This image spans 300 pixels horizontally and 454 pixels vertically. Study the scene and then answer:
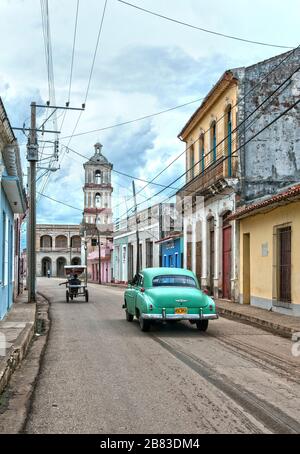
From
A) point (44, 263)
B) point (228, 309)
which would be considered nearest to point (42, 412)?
point (228, 309)

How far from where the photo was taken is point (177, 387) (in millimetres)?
7434

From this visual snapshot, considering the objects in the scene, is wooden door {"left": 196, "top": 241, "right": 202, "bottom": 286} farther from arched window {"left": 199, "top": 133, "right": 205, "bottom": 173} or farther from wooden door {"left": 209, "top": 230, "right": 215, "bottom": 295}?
arched window {"left": 199, "top": 133, "right": 205, "bottom": 173}

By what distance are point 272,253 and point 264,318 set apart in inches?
139

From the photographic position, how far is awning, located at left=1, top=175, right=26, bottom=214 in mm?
15336

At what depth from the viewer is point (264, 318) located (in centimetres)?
1633

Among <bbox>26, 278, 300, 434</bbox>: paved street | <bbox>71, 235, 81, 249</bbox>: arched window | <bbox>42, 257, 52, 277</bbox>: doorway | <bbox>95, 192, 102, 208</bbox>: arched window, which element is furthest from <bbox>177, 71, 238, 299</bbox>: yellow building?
<bbox>42, 257, 52, 277</bbox>: doorway

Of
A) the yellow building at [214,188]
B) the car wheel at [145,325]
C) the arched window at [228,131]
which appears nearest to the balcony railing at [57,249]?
the yellow building at [214,188]

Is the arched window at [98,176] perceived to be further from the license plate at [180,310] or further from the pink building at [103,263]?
the license plate at [180,310]

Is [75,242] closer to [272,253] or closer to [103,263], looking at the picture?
[103,263]

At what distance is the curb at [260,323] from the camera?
45.5 feet

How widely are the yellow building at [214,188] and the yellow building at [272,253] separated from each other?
87 cm

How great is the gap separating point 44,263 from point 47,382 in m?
95.6

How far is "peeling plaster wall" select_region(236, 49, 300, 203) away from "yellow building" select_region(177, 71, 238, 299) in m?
0.47

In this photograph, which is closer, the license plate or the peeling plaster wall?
the license plate
